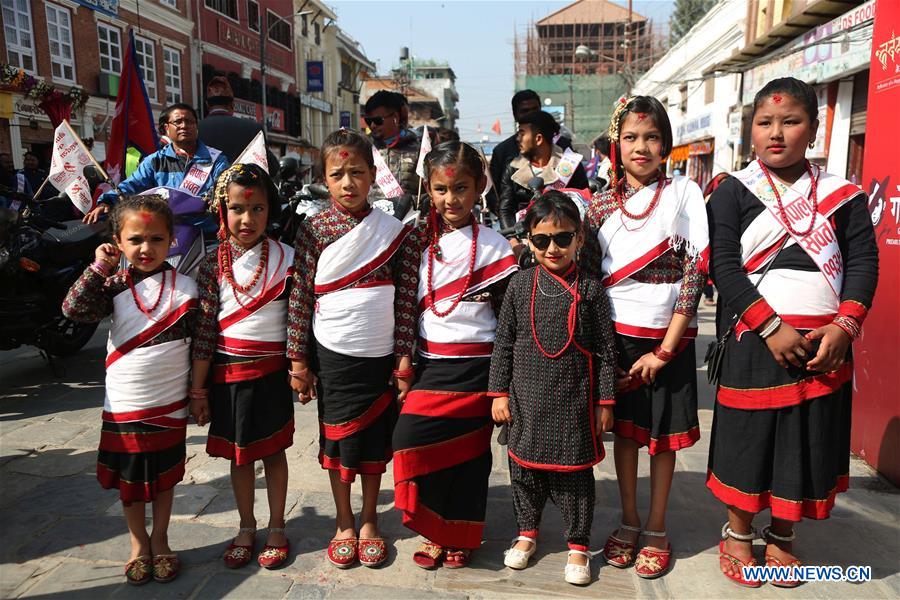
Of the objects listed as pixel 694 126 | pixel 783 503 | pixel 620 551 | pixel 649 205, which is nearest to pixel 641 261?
pixel 649 205

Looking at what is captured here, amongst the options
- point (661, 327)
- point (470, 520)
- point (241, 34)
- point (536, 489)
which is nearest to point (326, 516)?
point (470, 520)

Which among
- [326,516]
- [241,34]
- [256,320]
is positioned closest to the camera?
[256,320]

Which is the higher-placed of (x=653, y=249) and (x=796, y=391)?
(x=653, y=249)

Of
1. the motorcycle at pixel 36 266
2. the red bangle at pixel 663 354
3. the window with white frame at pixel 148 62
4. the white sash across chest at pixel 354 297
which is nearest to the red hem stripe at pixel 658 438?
the red bangle at pixel 663 354

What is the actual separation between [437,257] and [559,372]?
0.63 metres

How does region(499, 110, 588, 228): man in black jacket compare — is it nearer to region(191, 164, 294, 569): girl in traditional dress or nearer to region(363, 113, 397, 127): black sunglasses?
region(363, 113, 397, 127): black sunglasses

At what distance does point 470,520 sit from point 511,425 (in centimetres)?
42

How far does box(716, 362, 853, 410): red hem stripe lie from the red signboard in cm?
114

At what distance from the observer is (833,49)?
8305mm

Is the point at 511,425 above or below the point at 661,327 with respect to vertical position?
below

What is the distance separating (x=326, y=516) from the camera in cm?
289

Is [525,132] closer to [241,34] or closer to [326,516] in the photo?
[326,516]

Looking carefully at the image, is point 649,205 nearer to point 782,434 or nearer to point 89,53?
point 782,434

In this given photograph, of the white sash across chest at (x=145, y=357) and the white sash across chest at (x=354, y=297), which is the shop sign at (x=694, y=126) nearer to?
the white sash across chest at (x=354, y=297)
